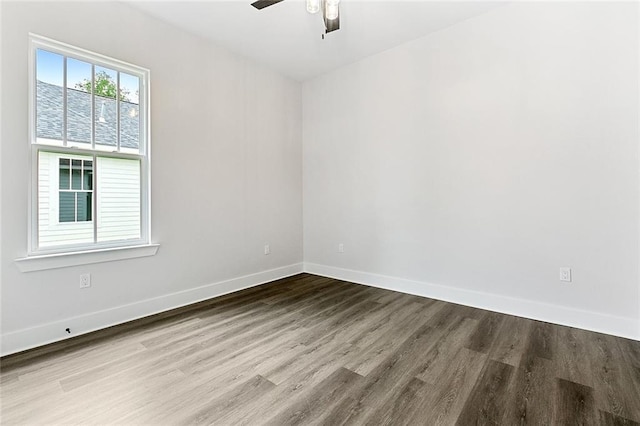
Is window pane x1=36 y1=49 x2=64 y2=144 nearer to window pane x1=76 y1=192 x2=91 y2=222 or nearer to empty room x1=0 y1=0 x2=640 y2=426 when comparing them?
empty room x1=0 y1=0 x2=640 y2=426

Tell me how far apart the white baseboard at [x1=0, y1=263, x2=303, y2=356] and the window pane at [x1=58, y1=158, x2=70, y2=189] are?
1113mm

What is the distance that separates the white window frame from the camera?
230 cm

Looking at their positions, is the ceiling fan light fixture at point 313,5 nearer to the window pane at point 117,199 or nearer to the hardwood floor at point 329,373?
the window pane at point 117,199

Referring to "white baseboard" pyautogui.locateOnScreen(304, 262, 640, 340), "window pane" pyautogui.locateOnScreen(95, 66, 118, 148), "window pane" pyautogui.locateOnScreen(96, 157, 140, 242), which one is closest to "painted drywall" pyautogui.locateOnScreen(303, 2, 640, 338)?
Answer: "white baseboard" pyautogui.locateOnScreen(304, 262, 640, 340)

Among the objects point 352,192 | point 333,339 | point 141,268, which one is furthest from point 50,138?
point 352,192

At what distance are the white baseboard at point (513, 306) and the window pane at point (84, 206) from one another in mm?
3019

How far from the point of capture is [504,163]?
9.69ft

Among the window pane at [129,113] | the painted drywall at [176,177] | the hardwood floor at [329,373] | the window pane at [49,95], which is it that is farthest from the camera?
the window pane at [129,113]

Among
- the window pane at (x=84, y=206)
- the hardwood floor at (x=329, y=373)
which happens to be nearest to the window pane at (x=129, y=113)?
the window pane at (x=84, y=206)

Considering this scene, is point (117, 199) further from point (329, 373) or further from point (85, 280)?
point (329, 373)

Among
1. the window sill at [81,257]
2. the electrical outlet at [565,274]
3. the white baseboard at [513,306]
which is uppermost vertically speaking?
the window sill at [81,257]

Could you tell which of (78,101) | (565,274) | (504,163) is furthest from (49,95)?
(565,274)

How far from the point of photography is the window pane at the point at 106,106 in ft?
8.71

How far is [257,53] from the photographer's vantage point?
3742mm
